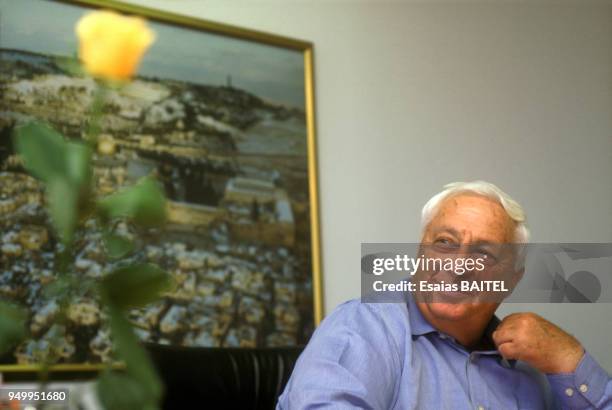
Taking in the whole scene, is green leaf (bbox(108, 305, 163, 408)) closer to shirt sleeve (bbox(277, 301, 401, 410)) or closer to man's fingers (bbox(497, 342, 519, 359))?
shirt sleeve (bbox(277, 301, 401, 410))

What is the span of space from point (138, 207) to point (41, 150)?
46mm

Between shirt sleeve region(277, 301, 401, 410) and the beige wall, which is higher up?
the beige wall

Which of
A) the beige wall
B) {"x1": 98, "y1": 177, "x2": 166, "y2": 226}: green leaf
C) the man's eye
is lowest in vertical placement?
the man's eye

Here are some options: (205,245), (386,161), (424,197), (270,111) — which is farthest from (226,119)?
(424,197)

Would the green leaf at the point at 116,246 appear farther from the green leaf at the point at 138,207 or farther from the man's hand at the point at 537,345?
the man's hand at the point at 537,345

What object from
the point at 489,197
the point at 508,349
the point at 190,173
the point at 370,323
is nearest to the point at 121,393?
the point at 370,323

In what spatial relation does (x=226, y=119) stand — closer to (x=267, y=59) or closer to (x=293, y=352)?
(x=267, y=59)

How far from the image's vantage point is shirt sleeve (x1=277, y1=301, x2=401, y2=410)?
3.93ft

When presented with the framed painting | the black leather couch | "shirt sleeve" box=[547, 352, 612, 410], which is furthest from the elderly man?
the framed painting

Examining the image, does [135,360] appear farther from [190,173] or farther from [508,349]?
[190,173]

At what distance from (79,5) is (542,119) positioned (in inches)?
67.3

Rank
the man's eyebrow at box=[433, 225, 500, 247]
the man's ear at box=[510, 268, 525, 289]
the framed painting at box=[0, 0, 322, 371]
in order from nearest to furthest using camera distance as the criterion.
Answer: the man's eyebrow at box=[433, 225, 500, 247]
the man's ear at box=[510, 268, 525, 289]
the framed painting at box=[0, 0, 322, 371]

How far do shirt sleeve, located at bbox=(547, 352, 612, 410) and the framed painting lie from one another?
0.97 metres

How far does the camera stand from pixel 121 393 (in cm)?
30
